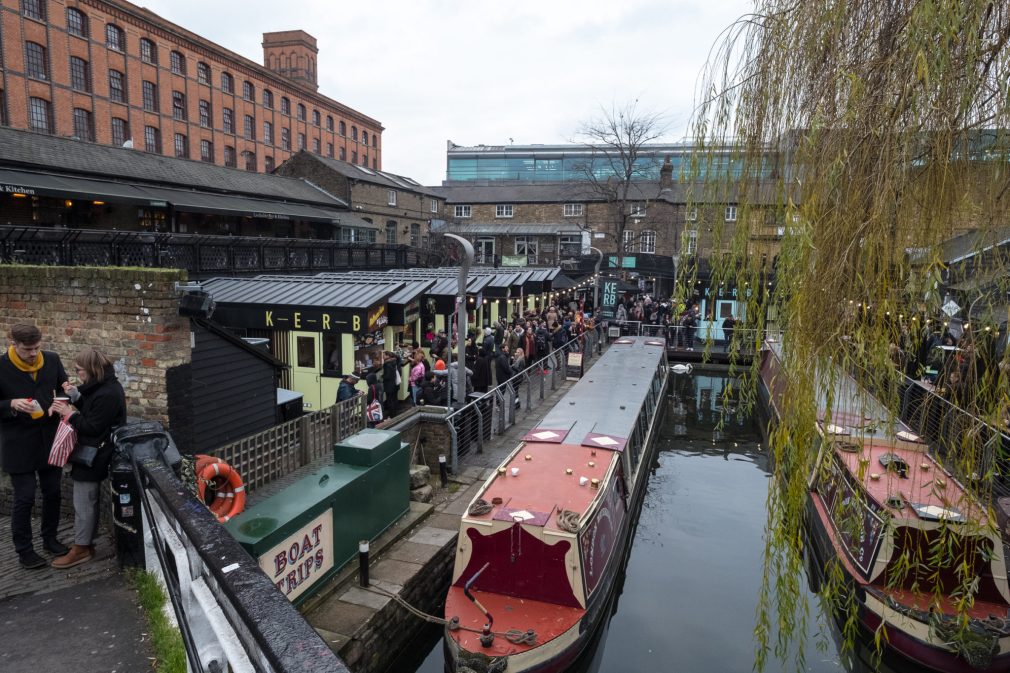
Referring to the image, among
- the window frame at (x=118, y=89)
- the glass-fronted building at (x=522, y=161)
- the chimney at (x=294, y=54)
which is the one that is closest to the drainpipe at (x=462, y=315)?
the window frame at (x=118, y=89)

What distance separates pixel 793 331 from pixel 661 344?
1828cm

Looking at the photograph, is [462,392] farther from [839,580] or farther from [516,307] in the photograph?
[516,307]

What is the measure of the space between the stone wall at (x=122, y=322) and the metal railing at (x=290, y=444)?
1071mm

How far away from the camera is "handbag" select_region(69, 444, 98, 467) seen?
15.5 ft

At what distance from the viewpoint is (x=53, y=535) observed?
5.03 meters

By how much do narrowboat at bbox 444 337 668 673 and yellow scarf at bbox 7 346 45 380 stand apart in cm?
432

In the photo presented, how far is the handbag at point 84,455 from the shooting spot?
15.5 feet

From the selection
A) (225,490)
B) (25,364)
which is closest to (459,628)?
(225,490)

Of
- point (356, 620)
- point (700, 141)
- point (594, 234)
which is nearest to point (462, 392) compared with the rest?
point (356, 620)

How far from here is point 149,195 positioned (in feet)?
70.1

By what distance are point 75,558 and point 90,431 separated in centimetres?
103

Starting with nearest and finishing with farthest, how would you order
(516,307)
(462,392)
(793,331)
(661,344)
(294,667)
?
(294,667) < (793,331) < (462,392) < (661,344) < (516,307)

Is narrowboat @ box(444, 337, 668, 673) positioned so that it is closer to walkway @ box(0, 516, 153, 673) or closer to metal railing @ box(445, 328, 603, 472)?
metal railing @ box(445, 328, 603, 472)

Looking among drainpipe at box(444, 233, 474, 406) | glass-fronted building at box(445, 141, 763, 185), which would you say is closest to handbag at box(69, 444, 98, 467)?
drainpipe at box(444, 233, 474, 406)
